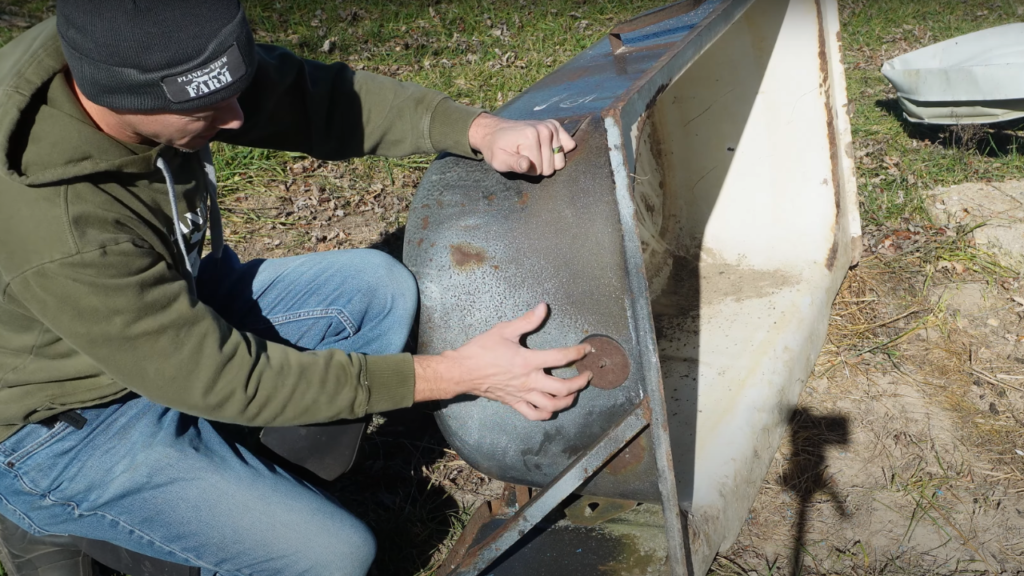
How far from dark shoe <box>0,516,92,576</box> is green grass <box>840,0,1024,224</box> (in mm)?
3272

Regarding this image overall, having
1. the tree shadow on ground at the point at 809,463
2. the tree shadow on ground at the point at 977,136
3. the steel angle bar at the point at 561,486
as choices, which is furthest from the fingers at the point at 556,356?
the tree shadow on ground at the point at 977,136

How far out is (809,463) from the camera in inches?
107

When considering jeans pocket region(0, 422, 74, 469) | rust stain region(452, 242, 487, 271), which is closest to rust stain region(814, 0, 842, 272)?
rust stain region(452, 242, 487, 271)

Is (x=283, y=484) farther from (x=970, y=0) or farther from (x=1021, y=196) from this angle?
(x=970, y=0)

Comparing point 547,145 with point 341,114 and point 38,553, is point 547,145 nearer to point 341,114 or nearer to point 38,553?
point 341,114

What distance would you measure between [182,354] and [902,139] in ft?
13.2

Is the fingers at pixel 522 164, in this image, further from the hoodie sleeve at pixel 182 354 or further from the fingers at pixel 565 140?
the hoodie sleeve at pixel 182 354

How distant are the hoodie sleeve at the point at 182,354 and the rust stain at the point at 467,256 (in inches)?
13.5

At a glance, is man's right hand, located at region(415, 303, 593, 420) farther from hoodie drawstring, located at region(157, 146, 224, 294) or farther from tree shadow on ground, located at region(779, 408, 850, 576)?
tree shadow on ground, located at region(779, 408, 850, 576)

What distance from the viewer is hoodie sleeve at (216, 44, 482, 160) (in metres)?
2.21

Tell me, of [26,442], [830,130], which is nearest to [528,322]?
[26,442]

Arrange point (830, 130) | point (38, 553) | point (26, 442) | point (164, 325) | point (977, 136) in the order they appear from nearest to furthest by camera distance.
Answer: point (164, 325), point (26, 442), point (38, 553), point (830, 130), point (977, 136)

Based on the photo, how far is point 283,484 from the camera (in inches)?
76.1

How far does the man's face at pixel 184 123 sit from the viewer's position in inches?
65.4
